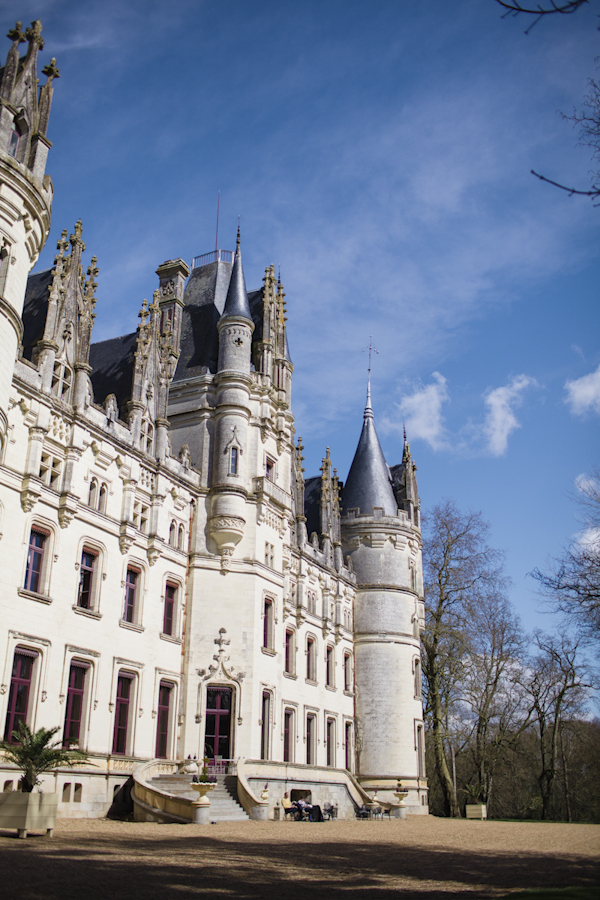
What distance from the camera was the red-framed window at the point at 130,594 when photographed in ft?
86.5

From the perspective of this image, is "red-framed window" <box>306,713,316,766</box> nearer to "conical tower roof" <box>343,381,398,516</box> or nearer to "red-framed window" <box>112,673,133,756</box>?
"conical tower roof" <box>343,381,398,516</box>

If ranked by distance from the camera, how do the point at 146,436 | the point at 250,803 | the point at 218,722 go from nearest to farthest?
the point at 250,803
the point at 146,436
the point at 218,722

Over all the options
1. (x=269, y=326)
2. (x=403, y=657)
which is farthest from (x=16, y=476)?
(x=403, y=657)

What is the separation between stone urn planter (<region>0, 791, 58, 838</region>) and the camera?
14352 mm

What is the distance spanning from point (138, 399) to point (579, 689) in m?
37.3

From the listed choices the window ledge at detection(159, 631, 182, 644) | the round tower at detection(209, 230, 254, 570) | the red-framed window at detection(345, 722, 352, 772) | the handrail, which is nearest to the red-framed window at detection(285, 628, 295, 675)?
the red-framed window at detection(345, 722, 352, 772)

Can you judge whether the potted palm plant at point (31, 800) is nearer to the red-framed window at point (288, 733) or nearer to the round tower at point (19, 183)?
the round tower at point (19, 183)

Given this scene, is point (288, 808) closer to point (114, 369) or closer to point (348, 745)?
point (348, 745)

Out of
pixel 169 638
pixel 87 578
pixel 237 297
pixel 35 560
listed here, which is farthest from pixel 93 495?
pixel 237 297

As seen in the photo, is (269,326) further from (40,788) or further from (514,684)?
(514,684)

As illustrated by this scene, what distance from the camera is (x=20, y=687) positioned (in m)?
21.5

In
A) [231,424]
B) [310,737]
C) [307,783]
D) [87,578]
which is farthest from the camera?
[310,737]

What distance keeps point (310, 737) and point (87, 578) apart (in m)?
16.5

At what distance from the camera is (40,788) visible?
20969mm
